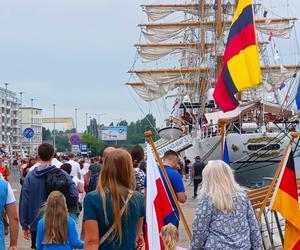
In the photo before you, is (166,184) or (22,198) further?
(22,198)

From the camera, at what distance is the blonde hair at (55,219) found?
6.63 m

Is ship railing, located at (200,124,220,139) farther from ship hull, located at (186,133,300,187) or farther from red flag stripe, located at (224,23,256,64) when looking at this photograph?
red flag stripe, located at (224,23,256,64)

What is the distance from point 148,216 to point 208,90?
37.6 metres

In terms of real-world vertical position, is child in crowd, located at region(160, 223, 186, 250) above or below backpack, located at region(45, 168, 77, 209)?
below

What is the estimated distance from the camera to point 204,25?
59.6 meters

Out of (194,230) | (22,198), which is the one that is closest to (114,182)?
(194,230)

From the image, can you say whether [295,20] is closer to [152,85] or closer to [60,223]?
[152,85]

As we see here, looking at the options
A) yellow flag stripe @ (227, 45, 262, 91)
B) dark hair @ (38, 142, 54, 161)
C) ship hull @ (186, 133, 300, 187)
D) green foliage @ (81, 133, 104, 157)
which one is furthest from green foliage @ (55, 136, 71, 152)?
dark hair @ (38, 142, 54, 161)

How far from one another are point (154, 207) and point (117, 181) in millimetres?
1763

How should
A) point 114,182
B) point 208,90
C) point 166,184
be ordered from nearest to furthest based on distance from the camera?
point 114,182 < point 166,184 < point 208,90

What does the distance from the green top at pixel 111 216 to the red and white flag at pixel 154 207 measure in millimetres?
1381

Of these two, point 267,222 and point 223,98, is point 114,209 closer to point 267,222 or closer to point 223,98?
point 267,222

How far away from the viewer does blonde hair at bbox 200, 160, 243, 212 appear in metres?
5.55

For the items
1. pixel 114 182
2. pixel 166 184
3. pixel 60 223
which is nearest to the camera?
pixel 114 182
